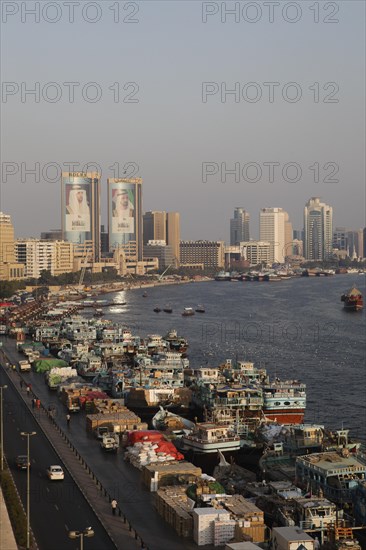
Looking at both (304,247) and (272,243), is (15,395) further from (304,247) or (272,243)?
(304,247)

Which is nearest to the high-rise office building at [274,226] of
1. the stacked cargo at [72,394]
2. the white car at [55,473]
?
the stacked cargo at [72,394]

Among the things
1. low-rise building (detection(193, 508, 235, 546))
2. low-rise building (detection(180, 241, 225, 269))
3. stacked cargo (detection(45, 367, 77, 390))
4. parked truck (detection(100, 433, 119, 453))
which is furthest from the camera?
low-rise building (detection(180, 241, 225, 269))

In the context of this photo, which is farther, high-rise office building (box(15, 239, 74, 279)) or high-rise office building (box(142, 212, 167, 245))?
high-rise office building (box(142, 212, 167, 245))

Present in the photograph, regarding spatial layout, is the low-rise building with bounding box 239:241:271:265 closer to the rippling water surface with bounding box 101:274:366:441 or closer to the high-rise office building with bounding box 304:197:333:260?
the high-rise office building with bounding box 304:197:333:260

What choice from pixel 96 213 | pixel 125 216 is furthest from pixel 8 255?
pixel 125 216

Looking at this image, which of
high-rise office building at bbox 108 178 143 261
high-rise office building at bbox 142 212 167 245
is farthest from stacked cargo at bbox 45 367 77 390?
high-rise office building at bbox 142 212 167 245

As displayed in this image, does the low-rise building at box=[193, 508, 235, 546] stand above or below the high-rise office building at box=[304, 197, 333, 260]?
below

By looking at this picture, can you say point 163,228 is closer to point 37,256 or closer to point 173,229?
point 173,229
